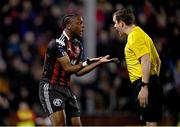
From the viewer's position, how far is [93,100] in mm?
15523

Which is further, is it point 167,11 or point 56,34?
point 167,11

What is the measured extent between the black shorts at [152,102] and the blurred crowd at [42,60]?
5.41 m

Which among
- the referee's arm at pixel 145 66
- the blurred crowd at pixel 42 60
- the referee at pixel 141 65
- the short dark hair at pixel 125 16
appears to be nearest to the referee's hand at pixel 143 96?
the referee at pixel 141 65

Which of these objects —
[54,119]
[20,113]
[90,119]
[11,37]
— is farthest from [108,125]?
[54,119]

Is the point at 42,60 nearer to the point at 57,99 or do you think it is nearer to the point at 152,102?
the point at 57,99

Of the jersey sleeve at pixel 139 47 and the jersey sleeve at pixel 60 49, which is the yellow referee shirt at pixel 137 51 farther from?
the jersey sleeve at pixel 60 49

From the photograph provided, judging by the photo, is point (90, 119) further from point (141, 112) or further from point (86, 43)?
point (141, 112)

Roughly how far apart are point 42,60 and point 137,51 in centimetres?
640

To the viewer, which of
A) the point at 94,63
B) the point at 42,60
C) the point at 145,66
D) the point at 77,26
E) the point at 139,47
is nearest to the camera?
the point at 145,66

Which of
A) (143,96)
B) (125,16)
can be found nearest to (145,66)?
(143,96)

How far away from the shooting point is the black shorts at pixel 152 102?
→ 9.39 m

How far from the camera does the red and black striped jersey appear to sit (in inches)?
388

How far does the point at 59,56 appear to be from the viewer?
9812 millimetres

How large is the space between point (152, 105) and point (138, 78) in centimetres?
40
